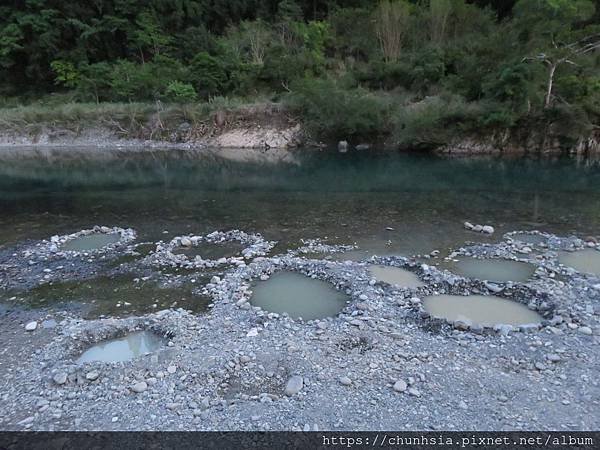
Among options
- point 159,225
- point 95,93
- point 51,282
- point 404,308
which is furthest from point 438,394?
point 95,93

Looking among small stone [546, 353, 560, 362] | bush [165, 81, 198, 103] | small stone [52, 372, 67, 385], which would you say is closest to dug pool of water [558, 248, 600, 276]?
small stone [546, 353, 560, 362]

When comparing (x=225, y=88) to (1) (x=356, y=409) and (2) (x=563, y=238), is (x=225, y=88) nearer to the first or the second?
(2) (x=563, y=238)

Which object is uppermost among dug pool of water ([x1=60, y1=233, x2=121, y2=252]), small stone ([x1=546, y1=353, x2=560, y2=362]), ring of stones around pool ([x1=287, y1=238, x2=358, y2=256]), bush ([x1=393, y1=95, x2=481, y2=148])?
bush ([x1=393, y1=95, x2=481, y2=148])

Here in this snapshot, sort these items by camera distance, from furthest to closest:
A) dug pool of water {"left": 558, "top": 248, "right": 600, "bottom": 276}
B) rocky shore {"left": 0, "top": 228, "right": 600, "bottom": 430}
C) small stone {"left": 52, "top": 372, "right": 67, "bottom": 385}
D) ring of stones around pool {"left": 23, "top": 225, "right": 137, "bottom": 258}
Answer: ring of stones around pool {"left": 23, "top": 225, "right": 137, "bottom": 258} → dug pool of water {"left": 558, "top": 248, "right": 600, "bottom": 276} → small stone {"left": 52, "top": 372, "right": 67, "bottom": 385} → rocky shore {"left": 0, "top": 228, "right": 600, "bottom": 430}

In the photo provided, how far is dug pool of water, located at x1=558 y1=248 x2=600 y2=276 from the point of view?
→ 26.9 ft

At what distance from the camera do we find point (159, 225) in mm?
12164

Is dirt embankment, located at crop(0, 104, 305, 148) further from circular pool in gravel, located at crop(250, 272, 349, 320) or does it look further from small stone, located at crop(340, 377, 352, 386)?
small stone, located at crop(340, 377, 352, 386)

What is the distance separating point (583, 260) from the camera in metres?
8.64

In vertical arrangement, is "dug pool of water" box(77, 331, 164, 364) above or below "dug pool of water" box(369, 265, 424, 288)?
below

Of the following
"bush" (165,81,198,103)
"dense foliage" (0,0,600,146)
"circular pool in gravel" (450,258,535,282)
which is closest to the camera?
"circular pool in gravel" (450,258,535,282)

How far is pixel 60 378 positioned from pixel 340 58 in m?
38.0

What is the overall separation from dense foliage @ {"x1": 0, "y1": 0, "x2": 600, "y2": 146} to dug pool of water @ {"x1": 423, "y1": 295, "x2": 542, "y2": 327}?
18754mm

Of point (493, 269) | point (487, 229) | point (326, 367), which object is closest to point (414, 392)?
point (326, 367)

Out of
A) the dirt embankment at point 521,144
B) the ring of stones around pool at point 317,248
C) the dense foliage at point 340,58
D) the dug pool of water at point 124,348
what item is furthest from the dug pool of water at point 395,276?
the dirt embankment at point 521,144
